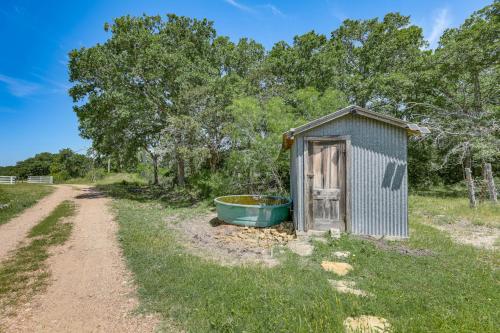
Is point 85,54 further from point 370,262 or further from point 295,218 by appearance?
point 370,262

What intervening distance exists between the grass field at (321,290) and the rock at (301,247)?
7.7 inches

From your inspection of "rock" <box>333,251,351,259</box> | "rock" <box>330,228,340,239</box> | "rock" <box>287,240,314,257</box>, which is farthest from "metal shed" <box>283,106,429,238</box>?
"rock" <box>333,251,351,259</box>

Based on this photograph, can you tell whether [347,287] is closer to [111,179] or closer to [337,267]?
[337,267]

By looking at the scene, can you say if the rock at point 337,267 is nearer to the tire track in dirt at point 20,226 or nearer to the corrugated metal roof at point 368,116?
the corrugated metal roof at point 368,116

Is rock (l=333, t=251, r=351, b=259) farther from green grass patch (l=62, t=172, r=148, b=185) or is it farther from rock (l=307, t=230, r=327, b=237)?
green grass patch (l=62, t=172, r=148, b=185)

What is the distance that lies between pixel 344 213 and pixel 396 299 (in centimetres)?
339

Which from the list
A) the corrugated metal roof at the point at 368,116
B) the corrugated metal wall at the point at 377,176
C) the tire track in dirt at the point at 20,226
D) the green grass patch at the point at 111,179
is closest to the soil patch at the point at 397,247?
the corrugated metal wall at the point at 377,176

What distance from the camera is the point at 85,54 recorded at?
14.9 meters

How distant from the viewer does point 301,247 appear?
6238 mm

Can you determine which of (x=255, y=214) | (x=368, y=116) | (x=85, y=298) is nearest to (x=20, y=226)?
(x=85, y=298)

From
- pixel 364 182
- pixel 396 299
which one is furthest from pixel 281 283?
pixel 364 182

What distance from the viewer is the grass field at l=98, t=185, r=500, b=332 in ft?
10.5

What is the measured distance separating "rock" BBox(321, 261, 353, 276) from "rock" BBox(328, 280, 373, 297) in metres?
0.37

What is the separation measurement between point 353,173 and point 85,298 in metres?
6.17
